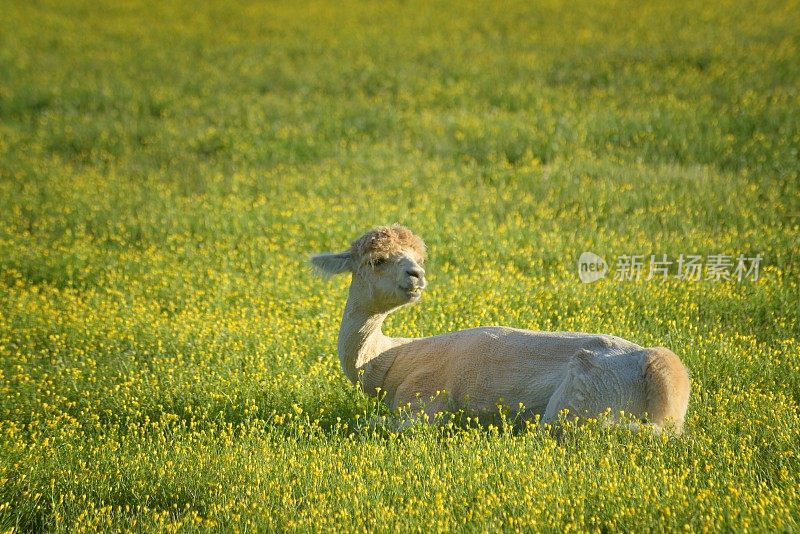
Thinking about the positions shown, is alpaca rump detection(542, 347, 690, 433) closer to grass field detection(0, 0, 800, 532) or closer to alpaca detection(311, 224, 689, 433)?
alpaca detection(311, 224, 689, 433)

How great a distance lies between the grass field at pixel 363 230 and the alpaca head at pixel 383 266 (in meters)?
1.05

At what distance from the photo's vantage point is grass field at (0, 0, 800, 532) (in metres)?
6.05

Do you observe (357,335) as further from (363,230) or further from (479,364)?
(363,230)

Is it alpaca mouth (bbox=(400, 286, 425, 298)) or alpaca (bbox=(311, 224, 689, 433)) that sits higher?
alpaca mouth (bbox=(400, 286, 425, 298))

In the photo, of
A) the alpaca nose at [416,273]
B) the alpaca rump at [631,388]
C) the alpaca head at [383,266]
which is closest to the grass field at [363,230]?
the alpaca rump at [631,388]

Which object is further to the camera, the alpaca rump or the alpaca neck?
the alpaca neck

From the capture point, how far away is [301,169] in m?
17.4

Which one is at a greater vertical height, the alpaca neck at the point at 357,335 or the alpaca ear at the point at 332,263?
the alpaca ear at the point at 332,263

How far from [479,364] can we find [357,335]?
1215mm

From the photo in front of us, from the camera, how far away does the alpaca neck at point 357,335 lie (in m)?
8.02

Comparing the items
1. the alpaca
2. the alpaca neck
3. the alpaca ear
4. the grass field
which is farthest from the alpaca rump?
the alpaca ear

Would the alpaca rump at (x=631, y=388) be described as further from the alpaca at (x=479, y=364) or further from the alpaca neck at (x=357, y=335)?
the alpaca neck at (x=357, y=335)

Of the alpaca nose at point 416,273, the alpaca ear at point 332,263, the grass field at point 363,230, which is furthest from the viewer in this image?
the alpaca ear at point 332,263

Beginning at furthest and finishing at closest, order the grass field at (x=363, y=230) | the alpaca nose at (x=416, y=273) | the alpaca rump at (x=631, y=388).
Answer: the alpaca nose at (x=416, y=273), the alpaca rump at (x=631, y=388), the grass field at (x=363, y=230)
